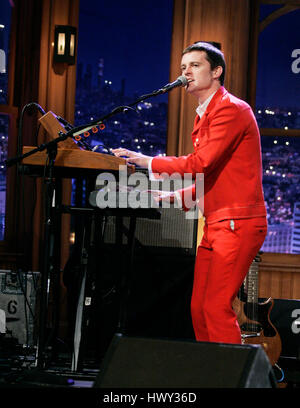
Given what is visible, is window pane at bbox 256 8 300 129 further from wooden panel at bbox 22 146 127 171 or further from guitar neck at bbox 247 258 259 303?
wooden panel at bbox 22 146 127 171

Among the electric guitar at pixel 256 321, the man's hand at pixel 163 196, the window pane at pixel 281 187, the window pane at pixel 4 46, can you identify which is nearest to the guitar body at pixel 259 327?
the electric guitar at pixel 256 321

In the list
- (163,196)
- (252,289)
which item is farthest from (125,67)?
(163,196)

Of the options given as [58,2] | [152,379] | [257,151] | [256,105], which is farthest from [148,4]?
[152,379]

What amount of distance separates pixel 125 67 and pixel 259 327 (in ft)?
7.92

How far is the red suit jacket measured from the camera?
2.69 meters

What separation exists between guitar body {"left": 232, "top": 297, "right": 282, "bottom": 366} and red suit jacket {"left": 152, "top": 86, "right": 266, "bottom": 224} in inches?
50.8

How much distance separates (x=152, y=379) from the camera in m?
1.62

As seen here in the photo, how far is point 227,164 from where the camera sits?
2762 millimetres

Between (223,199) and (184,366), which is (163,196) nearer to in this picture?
(223,199)

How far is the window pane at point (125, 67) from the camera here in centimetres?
471

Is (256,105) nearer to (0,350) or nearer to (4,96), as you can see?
(4,96)

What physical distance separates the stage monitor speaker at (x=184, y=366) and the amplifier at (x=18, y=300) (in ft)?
7.08

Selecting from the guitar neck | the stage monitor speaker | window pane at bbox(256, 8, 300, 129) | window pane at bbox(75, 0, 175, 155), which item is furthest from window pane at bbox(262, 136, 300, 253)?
the stage monitor speaker
